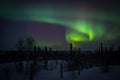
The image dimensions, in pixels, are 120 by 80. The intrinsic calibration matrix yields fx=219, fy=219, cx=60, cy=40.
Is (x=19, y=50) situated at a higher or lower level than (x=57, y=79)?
higher

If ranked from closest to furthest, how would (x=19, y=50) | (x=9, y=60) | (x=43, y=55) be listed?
(x=9, y=60), (x=19, y=50), (x=43, y=55)

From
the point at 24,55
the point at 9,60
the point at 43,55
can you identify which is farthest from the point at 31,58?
the point at 43,55

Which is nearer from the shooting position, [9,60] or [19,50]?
[9,60]

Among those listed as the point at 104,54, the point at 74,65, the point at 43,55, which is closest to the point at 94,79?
the point at 74,65

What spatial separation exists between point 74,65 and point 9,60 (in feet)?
33.7

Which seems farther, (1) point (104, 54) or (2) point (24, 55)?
(1) point (104, 54)

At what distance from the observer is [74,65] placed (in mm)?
19141

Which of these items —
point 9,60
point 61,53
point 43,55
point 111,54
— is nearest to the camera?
point 9,60

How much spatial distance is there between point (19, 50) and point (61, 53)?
474 inches

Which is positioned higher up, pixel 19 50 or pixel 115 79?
pixel 19 50

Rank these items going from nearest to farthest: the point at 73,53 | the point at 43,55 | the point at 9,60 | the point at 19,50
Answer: the point at 73,53
the point at 9,60
the point at 19,50
the point at 43,55

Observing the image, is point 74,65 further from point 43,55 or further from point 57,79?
point 43,55

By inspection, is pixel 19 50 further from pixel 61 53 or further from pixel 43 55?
pixel 61 53

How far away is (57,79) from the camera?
532 inches
